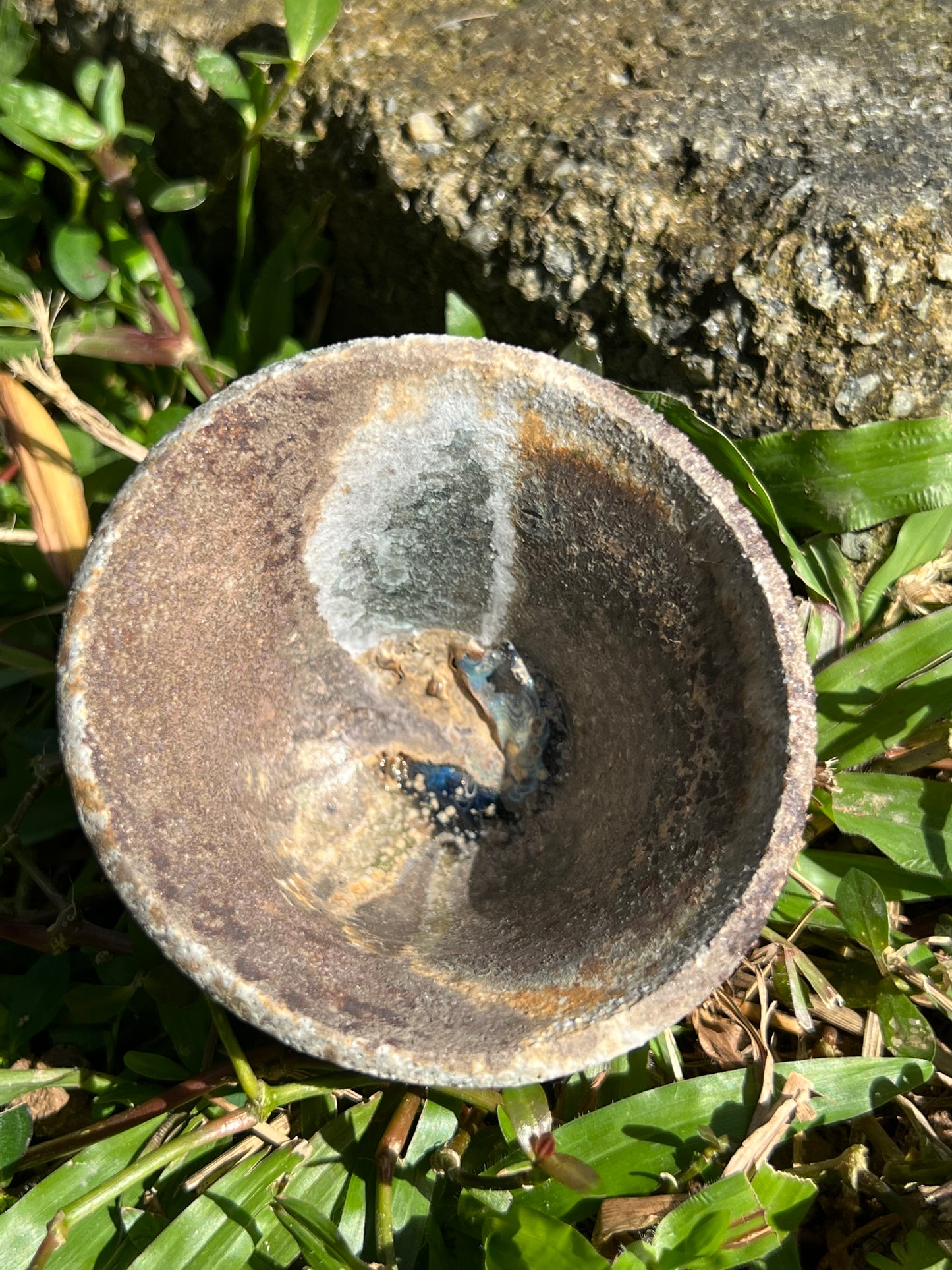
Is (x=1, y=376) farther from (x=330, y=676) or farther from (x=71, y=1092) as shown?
(x=71, y=1092)

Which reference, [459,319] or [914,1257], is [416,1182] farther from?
[459,319]

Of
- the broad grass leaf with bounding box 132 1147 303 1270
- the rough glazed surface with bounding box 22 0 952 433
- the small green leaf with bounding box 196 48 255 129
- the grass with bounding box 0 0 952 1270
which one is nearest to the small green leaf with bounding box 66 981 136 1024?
the grass with bounding box 0 0 952 1270

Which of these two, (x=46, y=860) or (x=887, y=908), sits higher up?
(x=887, y=908)

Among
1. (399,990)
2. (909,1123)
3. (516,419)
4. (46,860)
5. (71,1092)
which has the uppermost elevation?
(516,419)

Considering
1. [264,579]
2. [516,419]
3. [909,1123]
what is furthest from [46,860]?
[909,1123]

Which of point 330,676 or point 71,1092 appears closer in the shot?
point 71,1092

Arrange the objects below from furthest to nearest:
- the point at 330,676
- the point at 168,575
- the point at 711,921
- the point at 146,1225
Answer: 1. the point at 330,676
2. the point at 146,1225
3. the point at 168,575
4. the point at 711,921

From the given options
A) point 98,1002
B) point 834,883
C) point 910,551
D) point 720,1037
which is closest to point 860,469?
point 910,551

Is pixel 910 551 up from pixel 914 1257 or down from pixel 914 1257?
up
